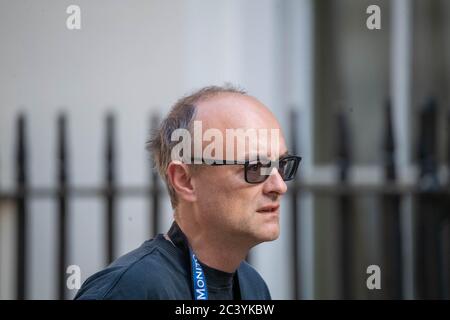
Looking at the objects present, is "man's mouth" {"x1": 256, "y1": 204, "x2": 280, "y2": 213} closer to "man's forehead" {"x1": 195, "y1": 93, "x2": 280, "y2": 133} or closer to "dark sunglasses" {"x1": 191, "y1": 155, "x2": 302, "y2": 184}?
"dark sunglasses" {"x1": 191, "y1": 155, "x2": 302, "y2": 184}

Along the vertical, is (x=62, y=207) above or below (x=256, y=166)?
below

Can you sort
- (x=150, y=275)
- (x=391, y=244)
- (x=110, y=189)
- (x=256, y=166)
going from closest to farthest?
(x=150, y=275) → (x=256, y=166) → (x=110, y=189) → (x=391, y=244)

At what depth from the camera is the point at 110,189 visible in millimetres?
4160

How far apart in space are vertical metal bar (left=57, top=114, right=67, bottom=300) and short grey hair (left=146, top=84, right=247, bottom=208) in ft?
5.71

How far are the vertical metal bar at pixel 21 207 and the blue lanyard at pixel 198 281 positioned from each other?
6.77 ft

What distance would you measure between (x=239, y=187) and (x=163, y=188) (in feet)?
6.46

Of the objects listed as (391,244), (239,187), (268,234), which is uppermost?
(239,187)

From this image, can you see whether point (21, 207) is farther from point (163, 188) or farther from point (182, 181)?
point (182, 181)

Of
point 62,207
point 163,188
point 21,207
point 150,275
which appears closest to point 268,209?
point 150,275

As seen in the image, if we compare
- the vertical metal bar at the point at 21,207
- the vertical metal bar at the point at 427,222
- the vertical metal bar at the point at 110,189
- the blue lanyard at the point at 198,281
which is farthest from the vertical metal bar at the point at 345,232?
the blue lanyard at the point at 198,281

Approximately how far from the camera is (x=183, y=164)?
2.27 m

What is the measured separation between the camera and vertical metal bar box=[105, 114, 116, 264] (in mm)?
4075
